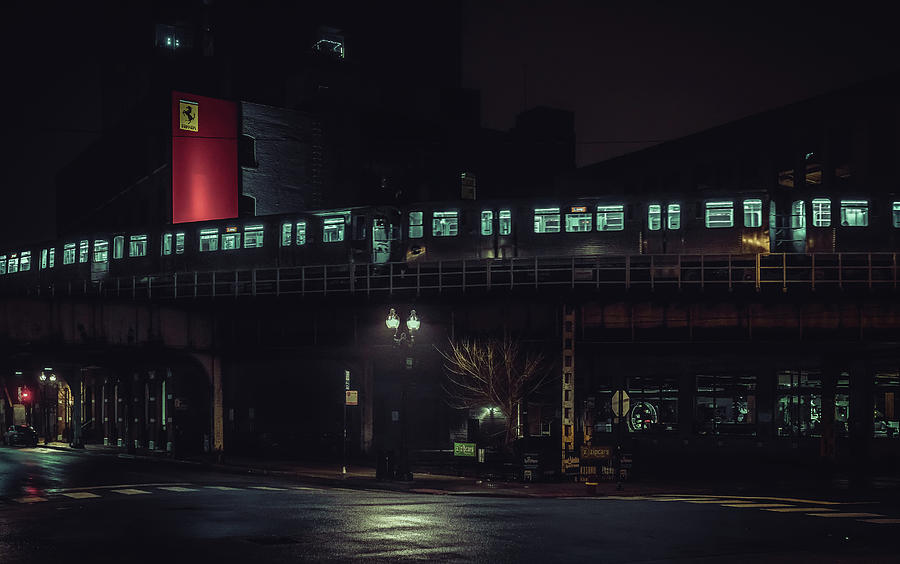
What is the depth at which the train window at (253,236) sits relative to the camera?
46000 millimetres

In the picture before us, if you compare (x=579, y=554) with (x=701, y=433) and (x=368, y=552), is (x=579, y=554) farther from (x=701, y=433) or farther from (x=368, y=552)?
(x=701, y=433)

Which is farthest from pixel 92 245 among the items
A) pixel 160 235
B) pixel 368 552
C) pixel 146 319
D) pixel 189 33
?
pixel 368 552

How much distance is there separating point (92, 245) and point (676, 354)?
32709mm

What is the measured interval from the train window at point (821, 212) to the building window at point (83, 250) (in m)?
38.4

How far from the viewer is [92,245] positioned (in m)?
53.7

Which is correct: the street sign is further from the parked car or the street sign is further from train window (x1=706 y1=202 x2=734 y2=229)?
the parked car

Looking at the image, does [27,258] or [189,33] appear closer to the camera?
[27,258]

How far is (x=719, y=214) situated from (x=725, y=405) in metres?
10.8

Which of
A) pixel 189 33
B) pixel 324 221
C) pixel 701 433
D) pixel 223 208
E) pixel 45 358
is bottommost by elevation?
pixel 701 433

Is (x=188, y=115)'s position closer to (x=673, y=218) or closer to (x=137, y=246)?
(x=137, y=246)

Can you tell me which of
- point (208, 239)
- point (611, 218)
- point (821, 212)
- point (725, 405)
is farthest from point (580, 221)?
point (208, 239)

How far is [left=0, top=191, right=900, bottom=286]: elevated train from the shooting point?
1516 inches

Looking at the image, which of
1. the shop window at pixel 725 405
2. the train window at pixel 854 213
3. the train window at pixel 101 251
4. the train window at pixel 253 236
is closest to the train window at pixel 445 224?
the train window at pixel 253 236

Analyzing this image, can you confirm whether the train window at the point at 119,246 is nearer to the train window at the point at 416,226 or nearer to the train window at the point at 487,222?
the train window at the point at 416,226
